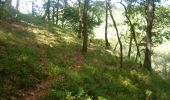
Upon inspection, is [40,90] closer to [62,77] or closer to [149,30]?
[62,77]

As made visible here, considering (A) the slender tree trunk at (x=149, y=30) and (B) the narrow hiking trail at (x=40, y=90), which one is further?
(A) the slender tree trunk at (x=149, y=30)

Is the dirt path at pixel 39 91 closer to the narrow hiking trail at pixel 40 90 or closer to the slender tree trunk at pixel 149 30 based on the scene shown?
the narrow hiking trail at pixel 40 90

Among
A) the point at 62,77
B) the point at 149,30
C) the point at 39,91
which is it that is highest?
the point at 149,30

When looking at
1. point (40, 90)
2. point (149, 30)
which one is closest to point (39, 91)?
point (40, 90)

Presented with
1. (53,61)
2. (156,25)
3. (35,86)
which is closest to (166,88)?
(53,61)

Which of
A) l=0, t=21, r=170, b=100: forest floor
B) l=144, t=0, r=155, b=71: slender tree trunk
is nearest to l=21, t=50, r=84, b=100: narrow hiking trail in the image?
l=0, t=21, r=170, b=100: forest floor

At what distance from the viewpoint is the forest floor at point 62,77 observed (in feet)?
40.4

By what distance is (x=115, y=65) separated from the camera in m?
20.6

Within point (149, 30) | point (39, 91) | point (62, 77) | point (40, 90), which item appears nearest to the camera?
point (39, 91)

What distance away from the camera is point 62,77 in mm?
14719

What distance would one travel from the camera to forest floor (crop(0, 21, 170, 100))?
12317mm

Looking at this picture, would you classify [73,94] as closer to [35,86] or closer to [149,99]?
[35,86]

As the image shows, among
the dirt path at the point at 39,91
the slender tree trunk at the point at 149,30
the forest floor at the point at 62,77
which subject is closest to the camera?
the dirt path at the point at 39,91

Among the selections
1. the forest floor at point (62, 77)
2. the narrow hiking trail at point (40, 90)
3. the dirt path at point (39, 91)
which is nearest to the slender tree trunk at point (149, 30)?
the forest floor at point (62, 77)
